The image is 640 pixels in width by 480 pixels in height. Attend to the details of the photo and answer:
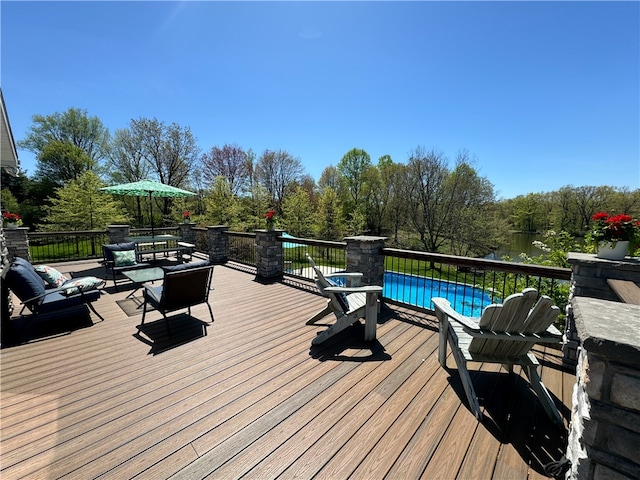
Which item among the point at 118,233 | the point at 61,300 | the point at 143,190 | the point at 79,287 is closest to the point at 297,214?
the point at 118,233

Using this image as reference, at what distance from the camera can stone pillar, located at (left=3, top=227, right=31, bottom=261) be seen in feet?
20.0

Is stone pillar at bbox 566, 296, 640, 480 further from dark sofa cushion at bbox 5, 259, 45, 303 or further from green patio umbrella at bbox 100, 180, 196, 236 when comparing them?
green patio umbrella at bbox 100, 180, 196, 236

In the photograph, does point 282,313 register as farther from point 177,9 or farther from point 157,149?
point 157,149

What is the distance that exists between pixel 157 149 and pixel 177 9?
15202mm

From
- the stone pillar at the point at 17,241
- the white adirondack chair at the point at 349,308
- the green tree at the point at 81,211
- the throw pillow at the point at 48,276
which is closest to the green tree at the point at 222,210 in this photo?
the green tree at the point at 81,211

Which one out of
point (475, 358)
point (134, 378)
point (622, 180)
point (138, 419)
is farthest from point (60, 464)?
point (622, 180)

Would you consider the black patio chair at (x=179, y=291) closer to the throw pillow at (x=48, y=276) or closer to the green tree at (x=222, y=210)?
the throw pillow at (x=48, y=276)

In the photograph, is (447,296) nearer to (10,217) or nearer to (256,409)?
(256,409)

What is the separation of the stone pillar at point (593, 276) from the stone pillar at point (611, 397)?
1.89 m

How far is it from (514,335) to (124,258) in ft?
22.1

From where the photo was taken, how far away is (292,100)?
12.7 m

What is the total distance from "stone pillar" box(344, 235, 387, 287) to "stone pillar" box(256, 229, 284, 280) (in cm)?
223

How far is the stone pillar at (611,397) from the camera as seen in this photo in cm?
88

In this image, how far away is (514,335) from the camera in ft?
6.68
